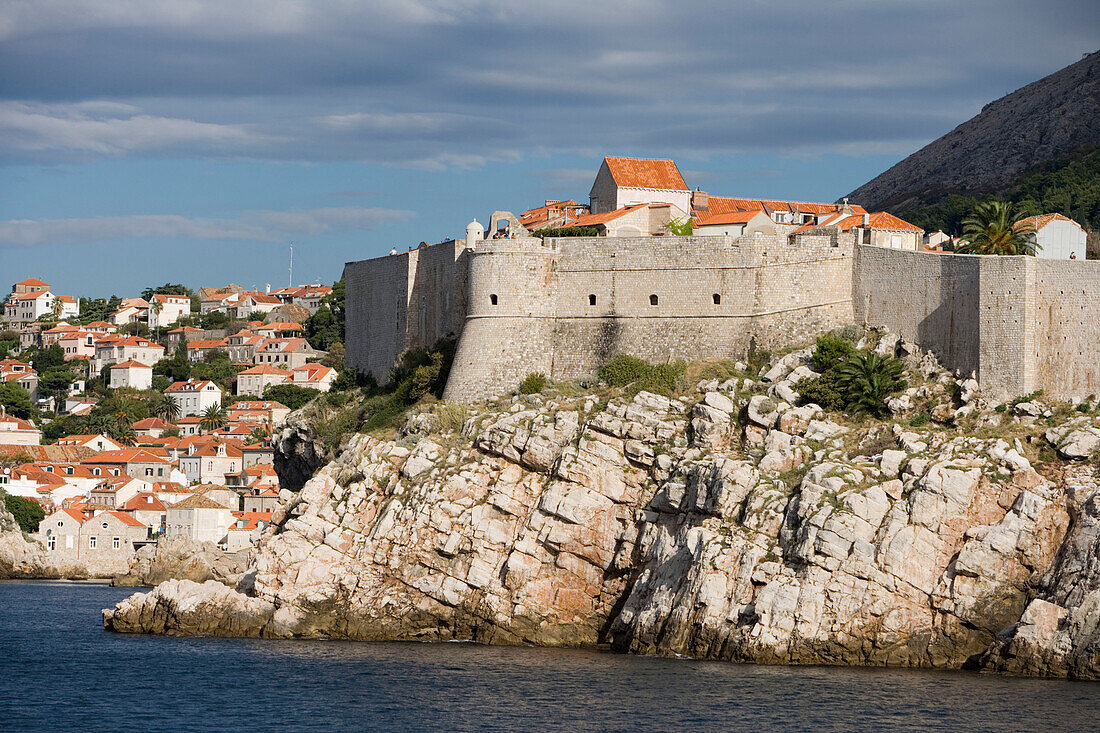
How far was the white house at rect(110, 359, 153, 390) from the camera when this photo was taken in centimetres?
11856

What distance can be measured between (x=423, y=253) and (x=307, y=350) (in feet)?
226

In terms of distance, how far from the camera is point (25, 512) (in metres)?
78.4

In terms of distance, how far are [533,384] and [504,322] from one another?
204cm

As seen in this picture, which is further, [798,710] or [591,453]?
[591,453]

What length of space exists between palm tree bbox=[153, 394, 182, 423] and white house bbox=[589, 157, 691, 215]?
58.6 meters

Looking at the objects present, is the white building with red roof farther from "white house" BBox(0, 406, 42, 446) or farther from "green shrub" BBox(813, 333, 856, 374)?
"white house" BBox(0, 406, 42, 446)

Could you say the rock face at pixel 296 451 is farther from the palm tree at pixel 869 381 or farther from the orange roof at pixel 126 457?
the orange roof at pixel 126 457

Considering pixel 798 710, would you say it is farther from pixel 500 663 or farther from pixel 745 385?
pixel 745 385

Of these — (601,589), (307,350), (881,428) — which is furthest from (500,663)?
(307,350)

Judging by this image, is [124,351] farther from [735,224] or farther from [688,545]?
[688,545]

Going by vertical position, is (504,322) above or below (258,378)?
above

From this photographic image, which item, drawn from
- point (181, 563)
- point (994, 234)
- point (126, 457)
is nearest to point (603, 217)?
point (994, 234)

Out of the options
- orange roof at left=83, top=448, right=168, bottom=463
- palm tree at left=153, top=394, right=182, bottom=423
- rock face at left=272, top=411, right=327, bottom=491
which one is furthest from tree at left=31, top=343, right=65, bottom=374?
rock face at left=272, top=411, right=327, bottom=491

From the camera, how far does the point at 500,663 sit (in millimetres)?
37656
